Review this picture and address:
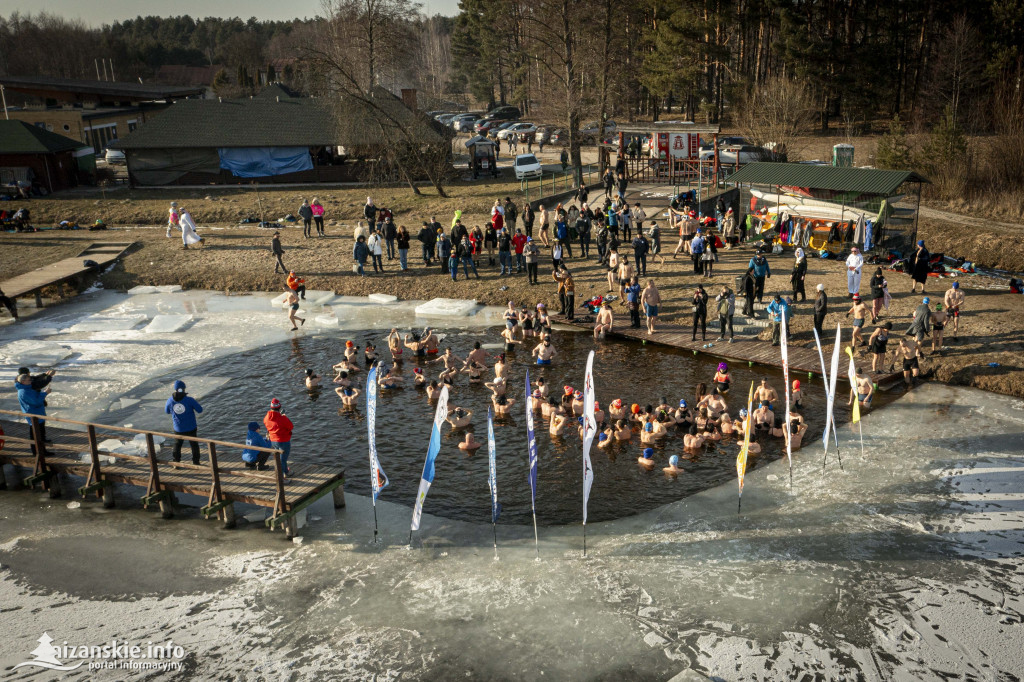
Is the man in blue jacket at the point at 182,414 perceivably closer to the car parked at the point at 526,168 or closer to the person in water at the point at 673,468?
the person in water at the point at 673,468

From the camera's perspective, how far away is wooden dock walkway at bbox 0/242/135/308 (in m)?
28.8

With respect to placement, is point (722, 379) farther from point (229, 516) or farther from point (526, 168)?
point (526, 168)

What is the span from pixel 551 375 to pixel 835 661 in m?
11.9

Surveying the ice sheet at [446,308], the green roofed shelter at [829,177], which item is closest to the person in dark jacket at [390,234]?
the ice sheet at [446,308]

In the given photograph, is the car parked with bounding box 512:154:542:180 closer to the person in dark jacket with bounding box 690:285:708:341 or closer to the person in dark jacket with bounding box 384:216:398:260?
the person in dark jacket with bounding box 384:216:398:260

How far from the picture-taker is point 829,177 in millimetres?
28422

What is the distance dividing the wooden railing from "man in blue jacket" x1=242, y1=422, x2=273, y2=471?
0.20m

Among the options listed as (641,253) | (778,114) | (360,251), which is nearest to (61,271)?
(360,251)

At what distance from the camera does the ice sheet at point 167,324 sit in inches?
1003

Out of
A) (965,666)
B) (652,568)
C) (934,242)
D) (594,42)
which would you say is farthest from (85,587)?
(594,42)

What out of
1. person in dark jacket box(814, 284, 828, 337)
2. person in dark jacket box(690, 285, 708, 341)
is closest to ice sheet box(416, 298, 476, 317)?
person in dark jacket box(690, 285, 708, 341)

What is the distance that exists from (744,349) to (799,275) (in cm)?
376

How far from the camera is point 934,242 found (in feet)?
115

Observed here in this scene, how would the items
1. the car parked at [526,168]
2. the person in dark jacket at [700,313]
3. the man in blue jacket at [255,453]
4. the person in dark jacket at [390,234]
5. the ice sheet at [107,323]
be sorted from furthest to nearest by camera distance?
the car parked at [526,168], the person in dark jacket at [390,234], the ice sheet at [107,323], the person in dark jacket at [700,313], the man in blue jacket at [255,453]
